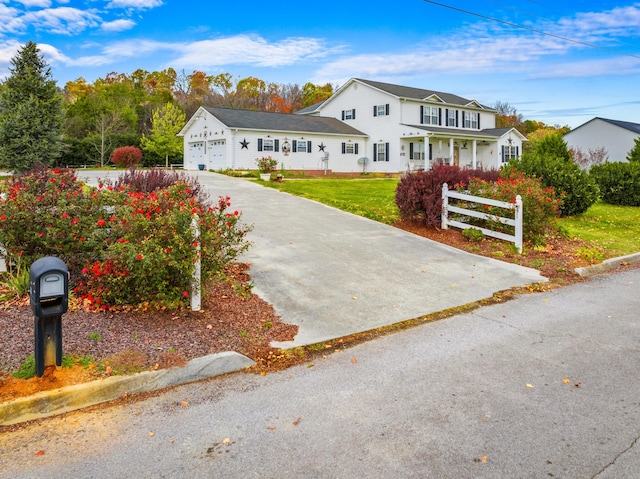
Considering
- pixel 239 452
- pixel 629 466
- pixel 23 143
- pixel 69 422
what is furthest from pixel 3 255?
pixel 23 143

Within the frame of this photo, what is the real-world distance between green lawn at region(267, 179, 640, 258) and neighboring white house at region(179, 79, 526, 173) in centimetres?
1112

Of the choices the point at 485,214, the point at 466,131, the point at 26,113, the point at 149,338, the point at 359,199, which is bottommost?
the point at 149,338

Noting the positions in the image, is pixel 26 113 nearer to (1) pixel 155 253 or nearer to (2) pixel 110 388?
(1) pixel 155 253

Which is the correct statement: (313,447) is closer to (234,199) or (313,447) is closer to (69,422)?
(69,422)

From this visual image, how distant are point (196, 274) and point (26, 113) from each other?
2458 cm

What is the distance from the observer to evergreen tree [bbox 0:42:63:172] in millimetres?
24609

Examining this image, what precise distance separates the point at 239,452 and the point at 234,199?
40.4ft

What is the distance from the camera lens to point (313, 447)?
10.3ft

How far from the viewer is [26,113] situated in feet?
81.1

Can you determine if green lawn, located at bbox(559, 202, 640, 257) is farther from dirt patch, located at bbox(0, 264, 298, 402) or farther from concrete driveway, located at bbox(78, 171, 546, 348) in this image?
dirt patch, located at bbox(0, 264, 298, 402)

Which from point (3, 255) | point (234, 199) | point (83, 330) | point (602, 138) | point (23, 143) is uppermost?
point (602, 138)

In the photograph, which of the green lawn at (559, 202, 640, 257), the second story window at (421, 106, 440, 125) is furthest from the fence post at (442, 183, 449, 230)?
the second story window at (421, 106, 440, 125)

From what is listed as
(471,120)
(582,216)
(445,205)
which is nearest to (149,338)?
(445,205)

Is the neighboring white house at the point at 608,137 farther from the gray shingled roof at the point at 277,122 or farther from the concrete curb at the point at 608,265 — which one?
the concrete curb at the point at 608,265
